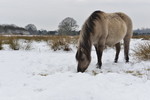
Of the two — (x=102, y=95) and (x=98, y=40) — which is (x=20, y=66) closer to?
(x=98, y=40)

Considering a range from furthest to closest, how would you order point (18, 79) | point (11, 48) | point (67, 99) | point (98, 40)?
1. point (11, 48)
2. point (98, 40)
3. point (18, 79)
4. point (67, 99)

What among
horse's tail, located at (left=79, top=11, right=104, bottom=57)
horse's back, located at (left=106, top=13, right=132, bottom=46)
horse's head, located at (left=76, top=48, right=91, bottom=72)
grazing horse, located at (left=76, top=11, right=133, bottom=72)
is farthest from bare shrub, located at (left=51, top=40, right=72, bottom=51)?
horse's head, located at (left=76, top=48, right=91, bottom=72)

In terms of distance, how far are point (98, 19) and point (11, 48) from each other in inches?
194

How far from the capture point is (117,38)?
628cm

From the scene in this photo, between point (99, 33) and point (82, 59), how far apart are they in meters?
0.95

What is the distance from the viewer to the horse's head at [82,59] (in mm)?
4988

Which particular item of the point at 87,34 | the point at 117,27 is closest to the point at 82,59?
the point at 87,34

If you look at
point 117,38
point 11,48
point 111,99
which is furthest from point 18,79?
point 11,48

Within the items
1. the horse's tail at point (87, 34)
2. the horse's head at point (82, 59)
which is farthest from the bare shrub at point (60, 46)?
the horse's head at point (82, 59)

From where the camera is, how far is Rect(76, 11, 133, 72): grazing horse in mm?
5020

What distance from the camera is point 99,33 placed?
18.0 ft

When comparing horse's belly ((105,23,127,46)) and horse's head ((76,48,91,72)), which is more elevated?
horse's belly ((105,23,127,46))

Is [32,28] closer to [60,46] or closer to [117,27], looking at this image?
[60,46]

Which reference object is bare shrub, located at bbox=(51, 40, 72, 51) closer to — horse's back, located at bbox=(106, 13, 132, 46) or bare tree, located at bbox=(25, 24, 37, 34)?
horse's back, located at bbox=(106, 13, 132, 46)
